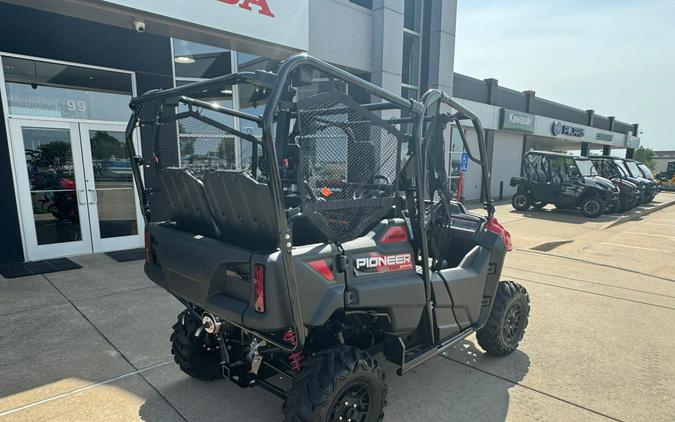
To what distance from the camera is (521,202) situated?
14578 mm

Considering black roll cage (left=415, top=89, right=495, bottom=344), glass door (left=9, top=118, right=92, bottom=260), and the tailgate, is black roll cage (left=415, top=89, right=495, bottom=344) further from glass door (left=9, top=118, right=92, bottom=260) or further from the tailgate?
glass door (left=9, top=118, right=92, bottom=260)

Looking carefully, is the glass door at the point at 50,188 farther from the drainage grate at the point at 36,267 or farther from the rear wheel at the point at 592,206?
the rear wheel at the point at 592,206

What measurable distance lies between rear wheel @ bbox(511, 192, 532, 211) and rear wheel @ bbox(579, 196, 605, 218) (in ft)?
5.44

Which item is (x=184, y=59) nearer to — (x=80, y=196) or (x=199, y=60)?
(x=199, y=60)

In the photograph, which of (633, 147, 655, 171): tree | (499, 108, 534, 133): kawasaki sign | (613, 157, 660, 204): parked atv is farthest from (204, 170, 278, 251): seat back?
(633, 147, 655, 171): tree

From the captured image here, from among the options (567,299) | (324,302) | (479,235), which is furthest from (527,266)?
(324,302)

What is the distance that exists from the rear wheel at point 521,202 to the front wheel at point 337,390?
1367cm

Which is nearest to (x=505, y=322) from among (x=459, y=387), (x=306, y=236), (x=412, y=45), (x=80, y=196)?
(x=459, y=387)

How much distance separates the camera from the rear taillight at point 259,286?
1.99 m

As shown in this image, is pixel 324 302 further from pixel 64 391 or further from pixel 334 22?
pixel 334 22

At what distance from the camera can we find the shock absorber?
2.15 meters

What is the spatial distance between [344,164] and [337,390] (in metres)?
1.28

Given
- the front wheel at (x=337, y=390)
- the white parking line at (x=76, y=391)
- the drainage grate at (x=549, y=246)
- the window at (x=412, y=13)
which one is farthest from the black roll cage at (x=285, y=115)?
the window at (x=412, y=13)

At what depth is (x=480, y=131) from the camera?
3217mm
